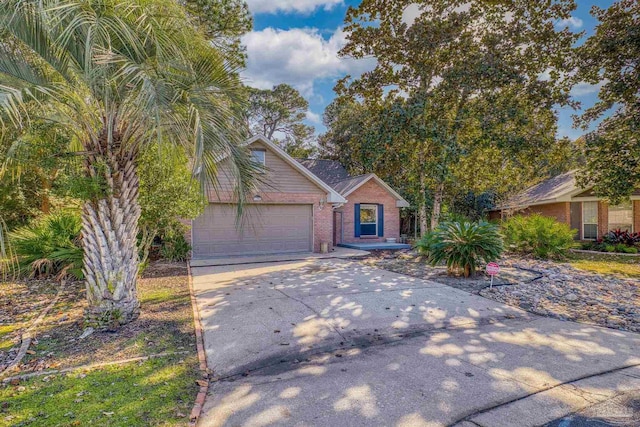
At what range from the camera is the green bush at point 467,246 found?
9086 millimetres

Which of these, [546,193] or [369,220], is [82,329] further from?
[546,193]

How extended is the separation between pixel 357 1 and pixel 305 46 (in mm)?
2629

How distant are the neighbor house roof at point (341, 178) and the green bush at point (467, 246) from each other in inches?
Answer: 331

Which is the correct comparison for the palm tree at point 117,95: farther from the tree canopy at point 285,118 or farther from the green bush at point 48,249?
the tree canopy at point 285,118

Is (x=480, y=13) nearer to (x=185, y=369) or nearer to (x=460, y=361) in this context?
(x=460, y=361)

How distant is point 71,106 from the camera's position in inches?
181

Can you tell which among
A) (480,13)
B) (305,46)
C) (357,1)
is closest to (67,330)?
(305,46)

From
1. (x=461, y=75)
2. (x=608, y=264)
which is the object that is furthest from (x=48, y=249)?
(x=608, y=264)

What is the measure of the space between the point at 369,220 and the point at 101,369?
15.8m

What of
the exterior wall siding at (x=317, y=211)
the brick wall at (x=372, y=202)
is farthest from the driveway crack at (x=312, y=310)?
the brick wall at (x=372, y=202)

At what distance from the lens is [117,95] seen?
15.3 feet

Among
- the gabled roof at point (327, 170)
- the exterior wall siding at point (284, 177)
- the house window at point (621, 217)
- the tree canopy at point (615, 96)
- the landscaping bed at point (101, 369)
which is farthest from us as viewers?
the gabled roof at point (327, 170)

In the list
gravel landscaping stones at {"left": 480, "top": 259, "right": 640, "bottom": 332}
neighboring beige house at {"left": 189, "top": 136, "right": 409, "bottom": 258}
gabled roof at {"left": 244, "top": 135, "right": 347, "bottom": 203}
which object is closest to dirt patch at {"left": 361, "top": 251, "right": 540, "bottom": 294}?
gravel landscaping stones at {"left": 480, "top": 259, "right": 640, "bottom": 332}

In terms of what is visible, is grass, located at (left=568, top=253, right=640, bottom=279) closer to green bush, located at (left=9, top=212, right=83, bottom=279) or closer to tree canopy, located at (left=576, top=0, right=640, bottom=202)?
tree canopy, located at (left=576, top=0, right=640, bottom=202)
